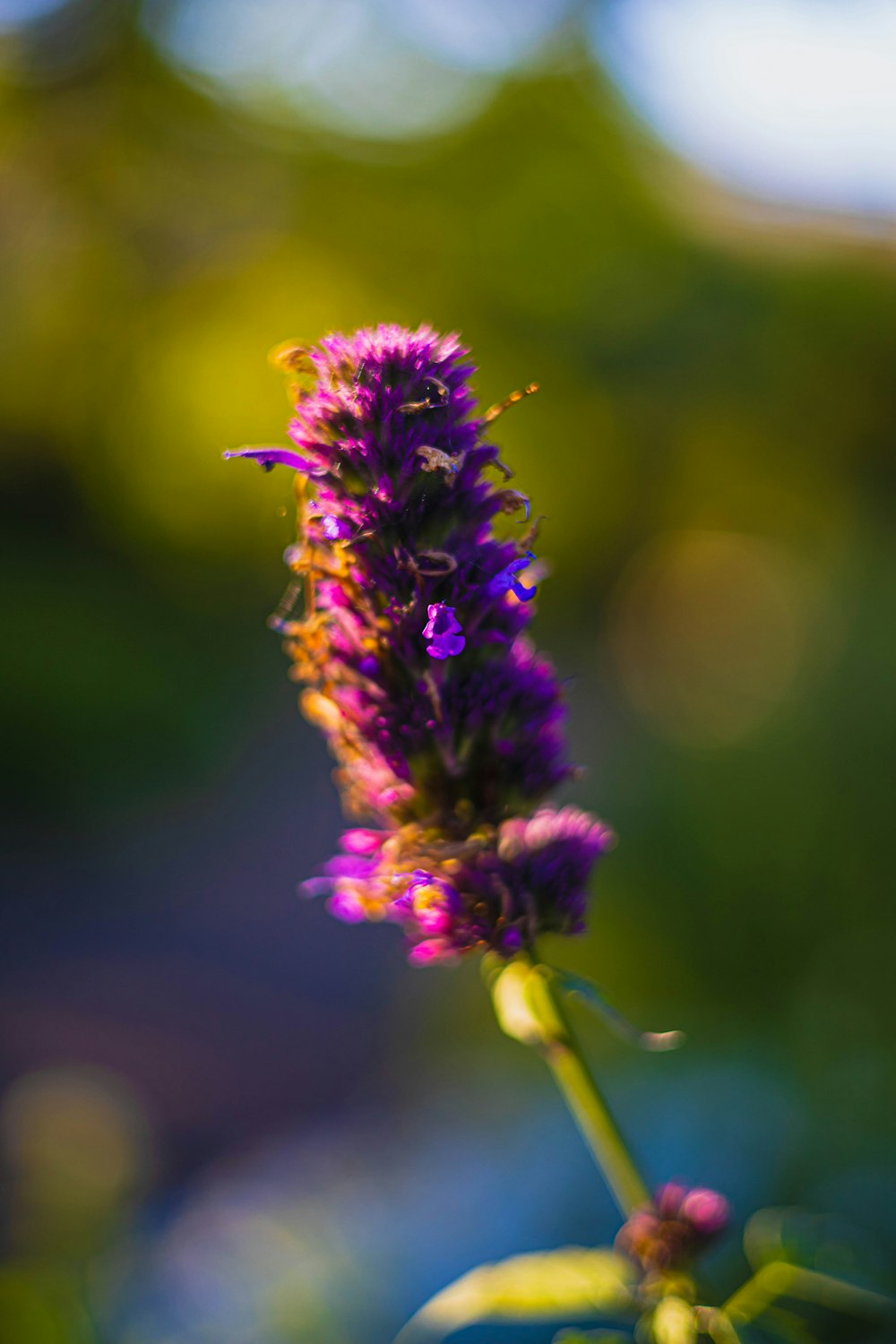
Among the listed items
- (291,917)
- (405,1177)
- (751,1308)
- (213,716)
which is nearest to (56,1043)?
(291,917)

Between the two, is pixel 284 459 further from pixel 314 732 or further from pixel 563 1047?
pixel 314 732

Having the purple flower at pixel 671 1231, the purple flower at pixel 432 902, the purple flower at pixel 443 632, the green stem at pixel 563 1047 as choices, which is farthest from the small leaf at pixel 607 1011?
the purple flower at pixel 443 632

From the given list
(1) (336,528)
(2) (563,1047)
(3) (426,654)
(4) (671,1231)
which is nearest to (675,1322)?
(4) (671,1231)

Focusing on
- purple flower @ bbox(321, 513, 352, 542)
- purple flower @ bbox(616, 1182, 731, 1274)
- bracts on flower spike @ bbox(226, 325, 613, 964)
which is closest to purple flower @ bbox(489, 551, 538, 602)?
bracts on flower spike @ bbox(226, 325, 613, 964)

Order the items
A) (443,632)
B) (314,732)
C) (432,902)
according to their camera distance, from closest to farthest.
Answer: (443,632)
(432,902)
(314,732)

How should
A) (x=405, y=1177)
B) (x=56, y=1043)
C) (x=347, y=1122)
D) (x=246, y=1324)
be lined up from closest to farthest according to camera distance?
(x=246, y=1324), (x=405, y=1177), (x=347, y=1122), (x=56, y=1043)

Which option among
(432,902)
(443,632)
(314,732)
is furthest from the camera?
(314,732)

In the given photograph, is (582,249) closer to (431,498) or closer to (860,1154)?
(860,1154)

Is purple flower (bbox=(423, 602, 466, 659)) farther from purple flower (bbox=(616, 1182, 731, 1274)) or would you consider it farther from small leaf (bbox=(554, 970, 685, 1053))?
purple flower (bbox=(616, 1182, 731, 1274))
